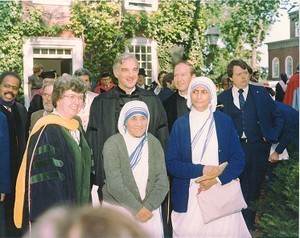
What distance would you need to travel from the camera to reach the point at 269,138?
17.0 feet

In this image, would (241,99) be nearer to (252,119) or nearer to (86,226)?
(252,119)

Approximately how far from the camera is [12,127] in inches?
195

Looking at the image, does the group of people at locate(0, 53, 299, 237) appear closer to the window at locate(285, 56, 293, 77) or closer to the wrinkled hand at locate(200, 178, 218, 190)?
the wrinkled hand at locate(200, 178, 218, 190)

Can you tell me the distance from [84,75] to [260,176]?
249cm

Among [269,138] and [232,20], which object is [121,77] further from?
[232,20]

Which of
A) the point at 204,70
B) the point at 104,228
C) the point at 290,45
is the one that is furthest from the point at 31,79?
the point at 290,45

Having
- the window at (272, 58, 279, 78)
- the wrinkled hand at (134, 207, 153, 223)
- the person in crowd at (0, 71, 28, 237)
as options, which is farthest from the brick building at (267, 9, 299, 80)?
the wrinkled hand at (134, 207, 153, 223)

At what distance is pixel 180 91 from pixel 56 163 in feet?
6.33

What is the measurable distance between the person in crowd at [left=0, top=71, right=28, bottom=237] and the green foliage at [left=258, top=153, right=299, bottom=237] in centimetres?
257

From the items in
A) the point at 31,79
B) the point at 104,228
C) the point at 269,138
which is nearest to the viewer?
the point at 104,228

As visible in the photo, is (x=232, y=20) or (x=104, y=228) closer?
(x=104, y=228)

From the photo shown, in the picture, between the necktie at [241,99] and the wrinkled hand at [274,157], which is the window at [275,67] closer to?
the wrinkled hand at [274,157]

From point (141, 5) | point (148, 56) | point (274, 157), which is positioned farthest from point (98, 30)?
point (274, 157)

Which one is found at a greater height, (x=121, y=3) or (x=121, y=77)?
(x=121, y=3)
